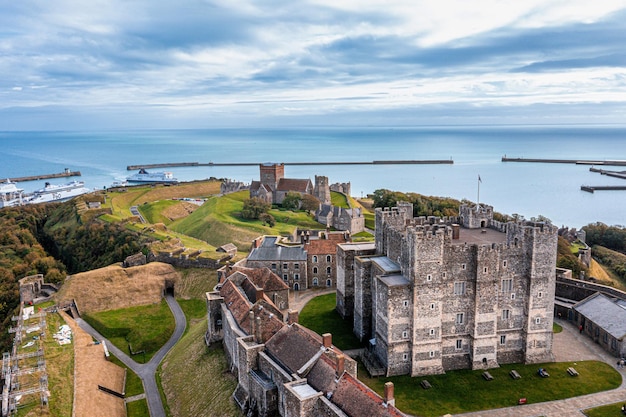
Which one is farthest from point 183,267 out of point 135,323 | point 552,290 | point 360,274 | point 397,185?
point 397,185

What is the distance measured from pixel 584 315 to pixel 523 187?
5642 inches

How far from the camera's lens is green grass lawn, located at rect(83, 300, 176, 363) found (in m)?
50.9

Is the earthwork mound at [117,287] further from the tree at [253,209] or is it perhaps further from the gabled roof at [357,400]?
the gabled roof at [357,400]

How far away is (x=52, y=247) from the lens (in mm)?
96438

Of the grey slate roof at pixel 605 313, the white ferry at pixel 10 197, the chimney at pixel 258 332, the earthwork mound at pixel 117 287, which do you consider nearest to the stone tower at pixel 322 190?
the earthwork mound at pixel 117 287

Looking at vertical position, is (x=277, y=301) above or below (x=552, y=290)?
below

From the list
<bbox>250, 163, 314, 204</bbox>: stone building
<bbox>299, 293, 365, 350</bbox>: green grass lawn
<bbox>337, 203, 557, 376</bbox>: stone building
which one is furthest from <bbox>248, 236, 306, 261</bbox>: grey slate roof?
<bbox>250, 163, 314, 204</bbox>: stone building

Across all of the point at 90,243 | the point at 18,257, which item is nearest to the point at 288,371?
the point at 90,243

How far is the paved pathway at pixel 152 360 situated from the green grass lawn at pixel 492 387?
1817cm

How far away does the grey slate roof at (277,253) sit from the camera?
189ft

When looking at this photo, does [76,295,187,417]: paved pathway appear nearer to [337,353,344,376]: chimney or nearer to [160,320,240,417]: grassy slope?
[160,320,240,417]: grassy slope

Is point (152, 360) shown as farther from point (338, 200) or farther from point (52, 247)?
point (338, 200)

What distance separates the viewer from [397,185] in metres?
189

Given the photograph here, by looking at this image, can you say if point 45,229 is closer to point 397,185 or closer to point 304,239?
point 304,239
